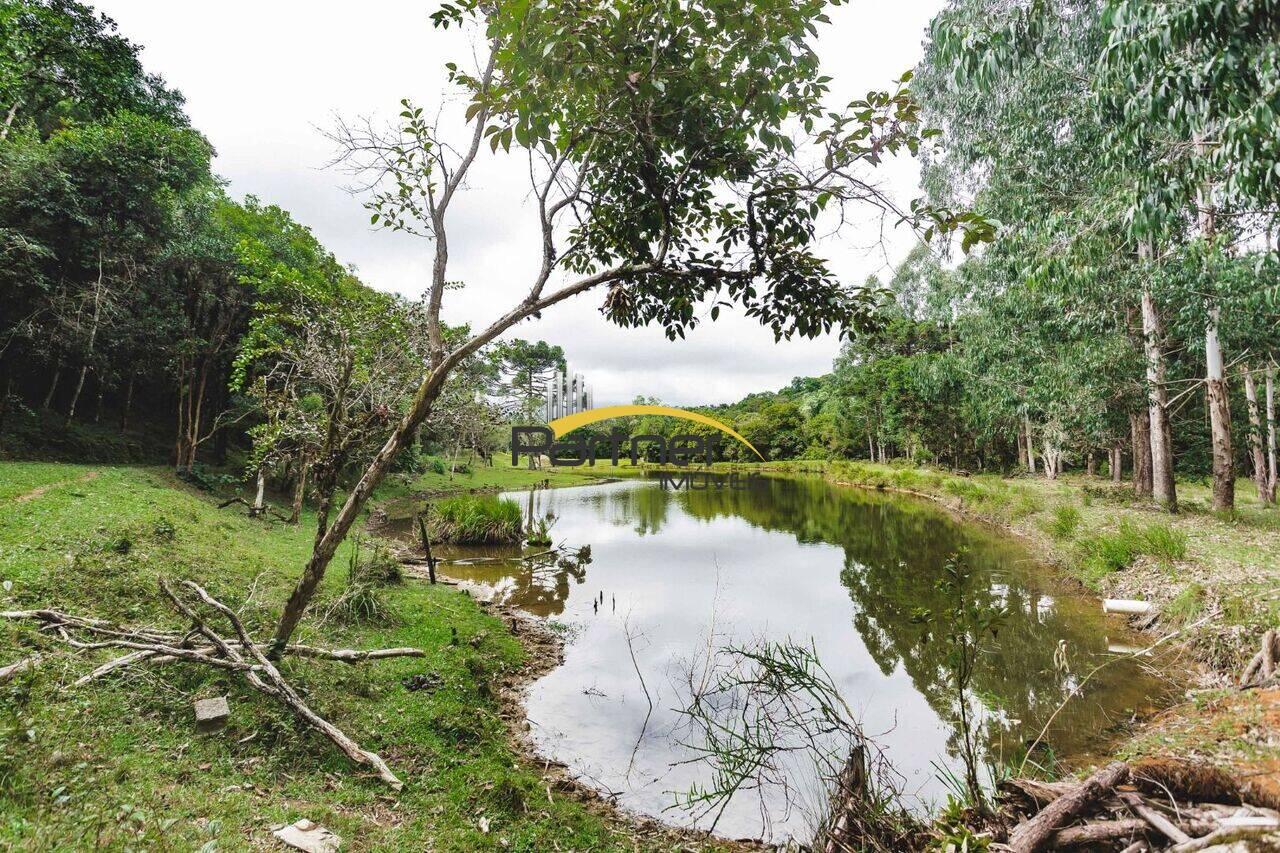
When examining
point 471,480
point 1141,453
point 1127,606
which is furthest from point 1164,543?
point 471,480

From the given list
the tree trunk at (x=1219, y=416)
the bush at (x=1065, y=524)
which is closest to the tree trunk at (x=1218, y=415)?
the tree trunk at (x=1219, y=416)

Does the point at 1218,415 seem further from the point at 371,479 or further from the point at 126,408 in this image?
the point at 126,408

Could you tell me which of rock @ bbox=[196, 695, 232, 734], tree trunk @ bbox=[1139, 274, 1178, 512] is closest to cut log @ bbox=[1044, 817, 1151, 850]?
rock @ bbox=[196, 695, 232, 734]

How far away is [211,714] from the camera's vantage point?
3775 mm

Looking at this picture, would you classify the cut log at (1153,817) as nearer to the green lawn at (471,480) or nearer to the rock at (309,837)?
the rock at (309,837)

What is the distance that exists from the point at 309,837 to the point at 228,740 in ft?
3.96

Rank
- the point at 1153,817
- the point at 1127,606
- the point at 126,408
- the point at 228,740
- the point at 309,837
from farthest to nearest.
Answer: the point at 126,408, the point at 1127,606, the point at 228,740, the point at 309,837, the point at 1153,817

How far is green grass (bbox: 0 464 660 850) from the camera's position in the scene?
2.78 metres

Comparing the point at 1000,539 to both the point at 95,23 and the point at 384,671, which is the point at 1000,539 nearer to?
the point at 384,671

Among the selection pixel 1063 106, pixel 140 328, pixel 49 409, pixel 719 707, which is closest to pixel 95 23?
pixel 140 328

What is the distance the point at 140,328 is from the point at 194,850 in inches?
579

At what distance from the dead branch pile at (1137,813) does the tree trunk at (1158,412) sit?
483 inches

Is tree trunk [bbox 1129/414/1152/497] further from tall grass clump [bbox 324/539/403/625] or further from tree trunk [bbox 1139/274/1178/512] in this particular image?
tall grass clump [bbox 324/539/403/625]

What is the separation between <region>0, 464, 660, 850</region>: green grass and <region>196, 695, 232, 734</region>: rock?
111 millimetres
